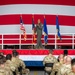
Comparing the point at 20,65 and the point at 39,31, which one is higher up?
the point at 39,31

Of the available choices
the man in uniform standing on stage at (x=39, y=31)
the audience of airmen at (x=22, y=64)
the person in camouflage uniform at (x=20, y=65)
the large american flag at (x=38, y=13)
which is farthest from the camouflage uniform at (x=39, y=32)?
Result: the person in camouflage uniform at (x=20, y=65)

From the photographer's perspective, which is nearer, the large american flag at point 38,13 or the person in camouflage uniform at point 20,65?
the person in camouflage uniform at point 20,65

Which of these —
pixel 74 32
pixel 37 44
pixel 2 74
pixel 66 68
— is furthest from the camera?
pixel 74 32

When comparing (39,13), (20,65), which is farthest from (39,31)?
(20,65)

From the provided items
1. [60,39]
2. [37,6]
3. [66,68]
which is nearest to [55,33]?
[60,39]

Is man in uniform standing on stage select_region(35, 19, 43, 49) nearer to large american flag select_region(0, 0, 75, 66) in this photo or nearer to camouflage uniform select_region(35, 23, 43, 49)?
camouflage uniform select_region(35, 23, 43, 49)

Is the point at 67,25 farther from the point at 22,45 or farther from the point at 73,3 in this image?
the point at 22,45

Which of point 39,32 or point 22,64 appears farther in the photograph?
point 39,32

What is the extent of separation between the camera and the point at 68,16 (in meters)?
21.9

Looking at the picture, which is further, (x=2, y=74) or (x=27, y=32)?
(x=27, y=32)

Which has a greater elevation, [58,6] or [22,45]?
[58,6]

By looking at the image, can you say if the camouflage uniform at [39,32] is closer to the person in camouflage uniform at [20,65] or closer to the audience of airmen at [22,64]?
the audience of airmen at [22,64]

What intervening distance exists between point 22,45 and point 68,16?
3054 millimetres

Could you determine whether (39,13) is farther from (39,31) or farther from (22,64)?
(22,64)
